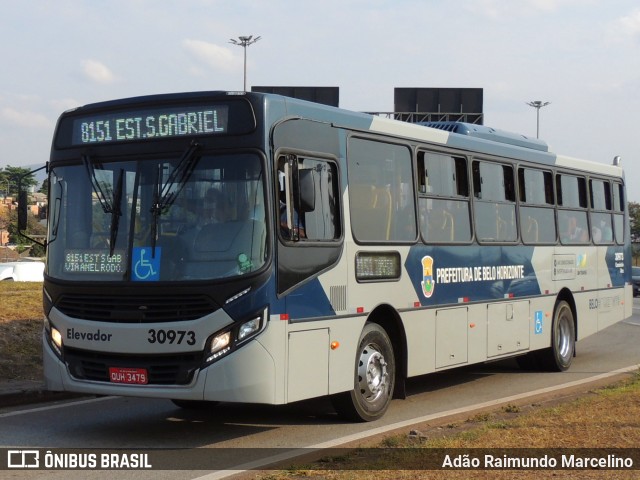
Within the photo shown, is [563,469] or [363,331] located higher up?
[363,331]

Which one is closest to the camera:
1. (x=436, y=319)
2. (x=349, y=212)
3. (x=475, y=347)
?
(x=349, y=212)

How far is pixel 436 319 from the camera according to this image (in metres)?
12.3

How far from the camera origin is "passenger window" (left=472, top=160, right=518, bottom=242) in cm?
1375

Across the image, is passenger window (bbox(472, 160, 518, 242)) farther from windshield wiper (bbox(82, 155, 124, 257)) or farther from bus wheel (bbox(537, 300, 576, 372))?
windshield wiper (bbox(82, 155, 124, 257))

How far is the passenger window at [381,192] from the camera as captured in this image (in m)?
10.9

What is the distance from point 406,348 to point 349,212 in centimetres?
182

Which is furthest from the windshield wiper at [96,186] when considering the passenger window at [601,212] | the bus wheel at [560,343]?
the passenger window at [601,212]

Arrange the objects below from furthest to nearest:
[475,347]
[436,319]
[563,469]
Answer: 1. [475,347]
2. [436,319]
3. [563,469]

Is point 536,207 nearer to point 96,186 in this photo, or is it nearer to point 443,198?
point 443,198

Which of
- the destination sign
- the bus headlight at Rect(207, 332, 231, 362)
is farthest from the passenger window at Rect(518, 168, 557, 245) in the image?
the bus headlight at Rect(207, 332, 231, 362)

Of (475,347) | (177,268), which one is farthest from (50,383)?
(475,347)

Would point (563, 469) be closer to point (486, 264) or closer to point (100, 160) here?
point (100, 160)

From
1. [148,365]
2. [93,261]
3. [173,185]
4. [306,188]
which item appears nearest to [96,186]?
[93,261]

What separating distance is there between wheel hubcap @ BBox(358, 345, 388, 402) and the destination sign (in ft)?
9.45
